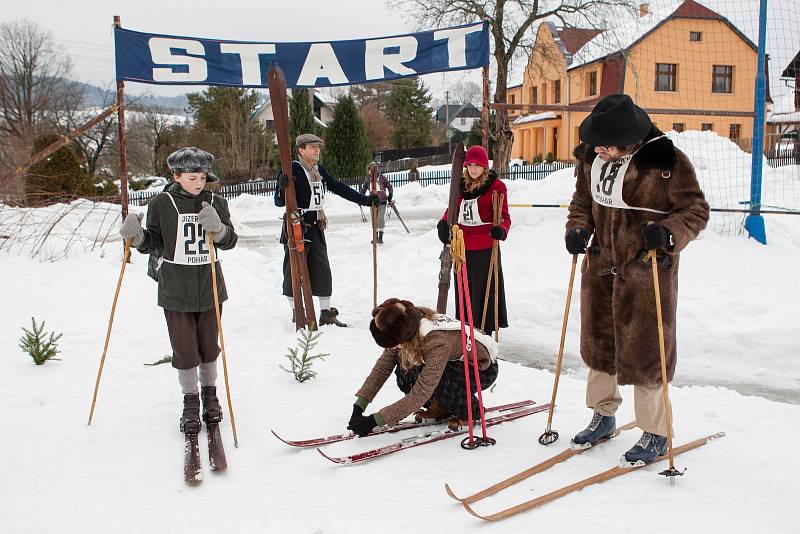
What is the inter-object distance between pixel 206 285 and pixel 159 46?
4.74m

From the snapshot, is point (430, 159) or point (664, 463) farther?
point (430, 159)

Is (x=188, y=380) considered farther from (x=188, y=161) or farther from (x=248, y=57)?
(x=248, y=57)

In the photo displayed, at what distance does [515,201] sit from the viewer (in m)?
12.0

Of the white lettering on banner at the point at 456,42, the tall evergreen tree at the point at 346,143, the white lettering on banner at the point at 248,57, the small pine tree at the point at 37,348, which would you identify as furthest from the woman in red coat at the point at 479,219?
the tall evergreen tree at the point at 346,143

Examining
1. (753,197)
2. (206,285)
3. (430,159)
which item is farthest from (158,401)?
(430,159)

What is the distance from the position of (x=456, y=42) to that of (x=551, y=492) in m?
5.69

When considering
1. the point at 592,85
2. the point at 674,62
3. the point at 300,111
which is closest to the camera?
the point at 674,62

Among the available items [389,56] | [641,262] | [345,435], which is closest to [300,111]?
[389,56]

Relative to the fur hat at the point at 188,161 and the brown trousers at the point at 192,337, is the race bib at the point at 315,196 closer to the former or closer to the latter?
the fur hat at the point at 188,161

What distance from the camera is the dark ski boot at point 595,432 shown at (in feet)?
11.6

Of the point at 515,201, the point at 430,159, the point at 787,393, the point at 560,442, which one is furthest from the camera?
the point at 430,159

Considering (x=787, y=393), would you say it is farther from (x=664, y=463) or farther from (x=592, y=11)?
(x=592, y=11)

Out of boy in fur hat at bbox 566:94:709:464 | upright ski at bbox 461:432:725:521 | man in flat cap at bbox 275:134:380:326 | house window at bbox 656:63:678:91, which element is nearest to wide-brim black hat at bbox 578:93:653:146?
boy in fur hat at bbox 566:94:709:464

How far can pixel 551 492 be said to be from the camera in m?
3.01
